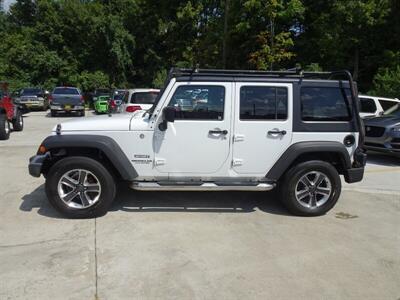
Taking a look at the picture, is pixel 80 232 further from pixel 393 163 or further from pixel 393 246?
pixel 393 163

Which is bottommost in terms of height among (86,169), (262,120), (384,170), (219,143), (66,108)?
(384,170)

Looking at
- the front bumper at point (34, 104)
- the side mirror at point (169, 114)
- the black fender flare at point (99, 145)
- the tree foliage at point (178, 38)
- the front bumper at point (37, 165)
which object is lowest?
the front bumper at point (37, 165)

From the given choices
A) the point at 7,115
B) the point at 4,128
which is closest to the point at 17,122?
the point at 7,115

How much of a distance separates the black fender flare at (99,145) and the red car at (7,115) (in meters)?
8.53

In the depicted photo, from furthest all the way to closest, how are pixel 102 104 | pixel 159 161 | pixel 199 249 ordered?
pixel 102 104, pixel 159 161, pixel 199 249

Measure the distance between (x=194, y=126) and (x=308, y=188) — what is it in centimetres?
178

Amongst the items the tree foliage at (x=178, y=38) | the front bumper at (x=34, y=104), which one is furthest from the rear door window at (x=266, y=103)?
the front bumper at (x=34, y=104)

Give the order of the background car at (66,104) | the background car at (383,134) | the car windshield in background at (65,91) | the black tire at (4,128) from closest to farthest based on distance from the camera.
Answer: the background car at (383,134), the black tire at (4,128), the background car at (66,104), the car windshield in background at (65,91)

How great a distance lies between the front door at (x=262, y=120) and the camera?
5.89 meters

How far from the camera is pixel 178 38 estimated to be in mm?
40938

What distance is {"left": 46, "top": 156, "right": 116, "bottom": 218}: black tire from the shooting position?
5.72m

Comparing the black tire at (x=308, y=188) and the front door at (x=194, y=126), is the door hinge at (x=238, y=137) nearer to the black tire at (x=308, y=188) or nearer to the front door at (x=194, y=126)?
the front door at (x=194, y=126)

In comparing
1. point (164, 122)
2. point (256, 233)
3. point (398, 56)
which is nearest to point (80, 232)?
point (164, 122)

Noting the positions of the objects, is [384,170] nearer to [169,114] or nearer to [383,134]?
[383,134]
